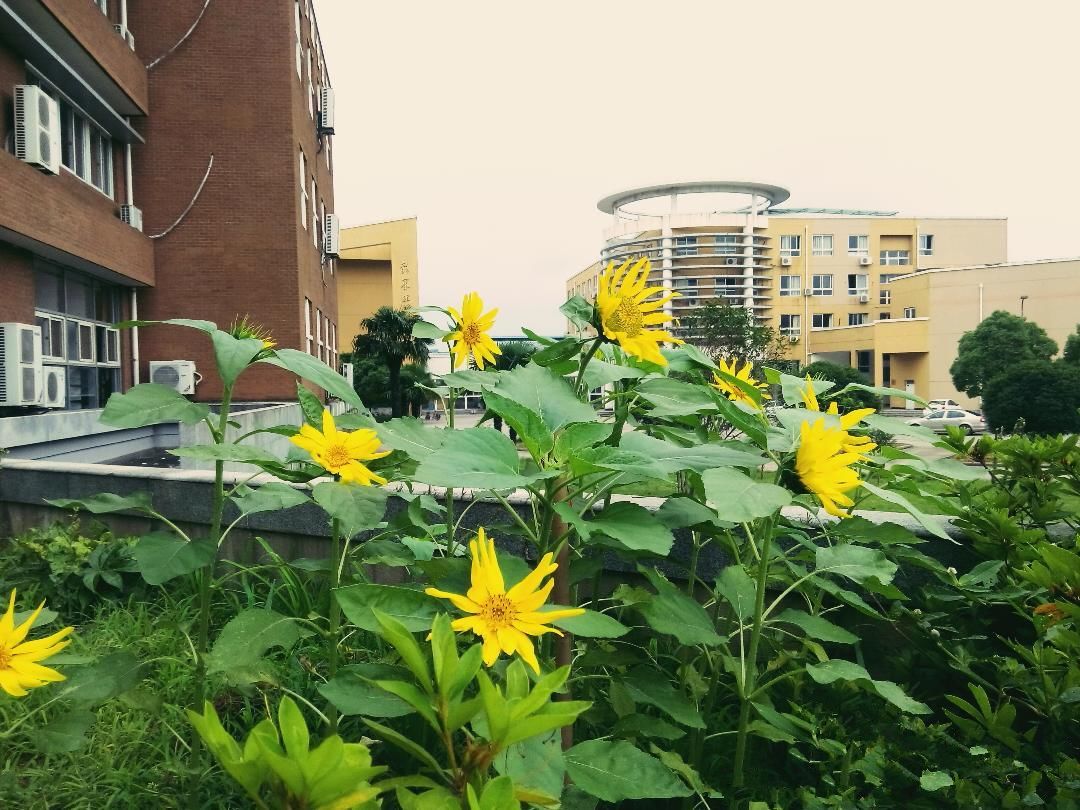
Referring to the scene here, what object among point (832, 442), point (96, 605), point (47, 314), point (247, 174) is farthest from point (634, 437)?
point (247, 174)

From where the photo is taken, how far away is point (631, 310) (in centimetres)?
129

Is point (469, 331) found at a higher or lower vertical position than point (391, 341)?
lower

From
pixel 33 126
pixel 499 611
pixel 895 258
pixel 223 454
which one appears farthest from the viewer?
pixel 895 258

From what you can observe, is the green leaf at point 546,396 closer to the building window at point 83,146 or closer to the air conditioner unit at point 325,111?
the building window at point 83,146

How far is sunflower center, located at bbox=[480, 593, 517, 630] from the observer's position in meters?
0.95

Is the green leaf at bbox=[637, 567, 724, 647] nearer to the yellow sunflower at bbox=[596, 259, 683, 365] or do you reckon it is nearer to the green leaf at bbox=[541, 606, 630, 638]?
the green leaf at bbox=[541, 606, 630, 638]

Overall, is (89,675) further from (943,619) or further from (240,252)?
(240,252)

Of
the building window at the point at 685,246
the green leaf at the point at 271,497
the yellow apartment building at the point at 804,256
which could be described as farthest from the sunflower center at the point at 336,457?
the building window at the point at 685,246

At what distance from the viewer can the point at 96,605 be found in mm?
3127

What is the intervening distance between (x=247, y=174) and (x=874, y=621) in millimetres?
16007

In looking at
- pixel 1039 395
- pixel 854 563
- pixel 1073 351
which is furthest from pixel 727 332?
pixel 854 563

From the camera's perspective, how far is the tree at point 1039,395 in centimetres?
2567

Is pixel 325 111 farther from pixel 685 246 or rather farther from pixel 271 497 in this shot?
pixel 685 246

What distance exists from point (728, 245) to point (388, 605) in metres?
75.0
